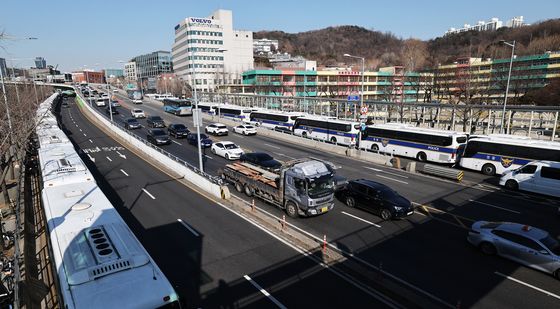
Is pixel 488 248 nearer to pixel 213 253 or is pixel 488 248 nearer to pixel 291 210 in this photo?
pixel 291 210

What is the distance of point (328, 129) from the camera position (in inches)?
1658

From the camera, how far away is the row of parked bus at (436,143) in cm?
2550

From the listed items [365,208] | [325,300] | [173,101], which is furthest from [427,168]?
[173,101]

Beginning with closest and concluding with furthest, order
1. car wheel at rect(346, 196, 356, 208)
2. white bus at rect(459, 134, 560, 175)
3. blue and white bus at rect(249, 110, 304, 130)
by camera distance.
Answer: car wheel at rect(346, 196, 356, 208) → white bus at rect(459, 134, 560, 175) → blue and white bus at rect(249, 110, 304, 130)

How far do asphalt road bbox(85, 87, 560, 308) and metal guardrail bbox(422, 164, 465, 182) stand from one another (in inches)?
29.6

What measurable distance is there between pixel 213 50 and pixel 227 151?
122 meters

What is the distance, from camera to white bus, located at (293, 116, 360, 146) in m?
39.3

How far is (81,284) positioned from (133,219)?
10.7 meters

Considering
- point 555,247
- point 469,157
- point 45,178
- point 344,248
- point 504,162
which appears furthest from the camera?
point 469,157

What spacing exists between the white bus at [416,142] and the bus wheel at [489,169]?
291 centimetres

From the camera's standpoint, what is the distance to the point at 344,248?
14719mm

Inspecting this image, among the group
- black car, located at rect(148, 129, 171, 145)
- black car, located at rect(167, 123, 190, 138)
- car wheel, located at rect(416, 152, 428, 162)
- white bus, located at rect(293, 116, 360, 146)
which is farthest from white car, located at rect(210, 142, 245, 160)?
car wheel, located at rect(416, 152, 428, 162)

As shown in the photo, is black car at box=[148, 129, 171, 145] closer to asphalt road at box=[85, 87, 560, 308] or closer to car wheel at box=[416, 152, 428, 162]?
asphalt road at box=[85, 87, 560, 308]

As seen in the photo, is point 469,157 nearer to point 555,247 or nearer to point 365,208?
point 365,208
